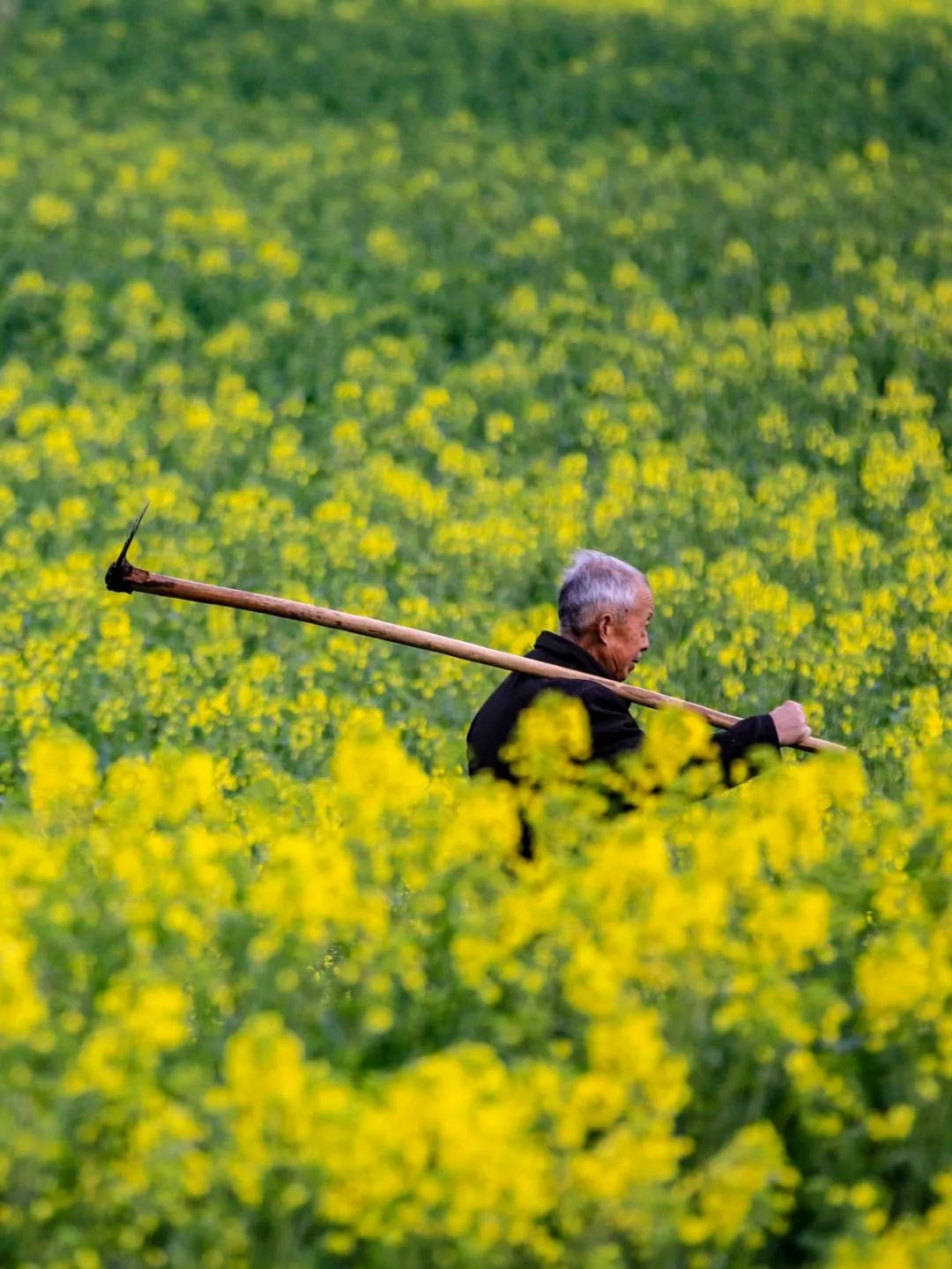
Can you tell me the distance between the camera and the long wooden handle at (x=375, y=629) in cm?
547

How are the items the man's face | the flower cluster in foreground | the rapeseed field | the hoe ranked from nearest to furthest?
the flower cluster in foreground, the rapeseed field, the hoe, the man's face

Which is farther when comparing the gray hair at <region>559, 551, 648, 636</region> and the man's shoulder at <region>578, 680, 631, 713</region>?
the gray hair at <region>559, 551, 648, 636</region>

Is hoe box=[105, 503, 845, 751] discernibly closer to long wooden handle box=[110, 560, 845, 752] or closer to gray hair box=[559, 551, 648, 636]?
long wooden handle box=[110, 560, 845, 752]

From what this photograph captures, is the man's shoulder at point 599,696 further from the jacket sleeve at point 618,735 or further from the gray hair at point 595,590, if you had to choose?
the gray hair at point 595,590

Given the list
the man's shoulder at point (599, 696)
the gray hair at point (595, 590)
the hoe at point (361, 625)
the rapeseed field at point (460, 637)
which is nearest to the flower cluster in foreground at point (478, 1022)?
the rapeseed field at point (460, 637)

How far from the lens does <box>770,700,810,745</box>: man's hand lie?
18.1 ft

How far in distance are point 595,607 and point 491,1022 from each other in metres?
1.65

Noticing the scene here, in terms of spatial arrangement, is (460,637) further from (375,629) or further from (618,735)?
(618,735)

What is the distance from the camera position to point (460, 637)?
909 centimetres

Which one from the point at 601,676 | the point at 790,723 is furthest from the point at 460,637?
the point at 790,723

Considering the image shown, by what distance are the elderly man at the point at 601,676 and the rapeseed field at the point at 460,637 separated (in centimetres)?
15

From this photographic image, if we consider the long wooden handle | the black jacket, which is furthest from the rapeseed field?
the long wooden handle

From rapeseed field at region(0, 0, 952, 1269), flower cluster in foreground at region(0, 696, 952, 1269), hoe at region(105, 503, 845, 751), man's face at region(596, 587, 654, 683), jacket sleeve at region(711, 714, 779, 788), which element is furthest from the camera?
man's face at region(596, 587, 654, 683)

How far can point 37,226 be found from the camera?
16.7 meters
